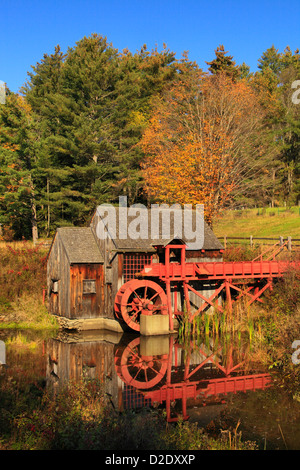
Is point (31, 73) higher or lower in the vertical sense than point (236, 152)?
higher

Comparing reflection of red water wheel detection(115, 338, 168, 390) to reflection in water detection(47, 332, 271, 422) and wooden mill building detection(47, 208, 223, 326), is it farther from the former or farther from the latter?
wooden mill building detection(47, 208, 223, 326)

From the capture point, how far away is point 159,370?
16.6 metres

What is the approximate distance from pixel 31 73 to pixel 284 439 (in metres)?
52.8

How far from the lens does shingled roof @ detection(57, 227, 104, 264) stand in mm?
25016

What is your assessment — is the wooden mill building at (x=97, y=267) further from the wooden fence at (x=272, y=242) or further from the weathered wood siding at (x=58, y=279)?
the wooden fence at (x=272, y=242)

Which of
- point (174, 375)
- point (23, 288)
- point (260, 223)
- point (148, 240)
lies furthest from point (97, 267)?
point (260, 223)

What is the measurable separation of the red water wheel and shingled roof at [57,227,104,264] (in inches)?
102

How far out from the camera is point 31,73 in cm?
5516

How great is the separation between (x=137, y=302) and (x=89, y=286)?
2846mm

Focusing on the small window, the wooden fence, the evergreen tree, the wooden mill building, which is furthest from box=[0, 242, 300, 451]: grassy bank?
the evergreen tree

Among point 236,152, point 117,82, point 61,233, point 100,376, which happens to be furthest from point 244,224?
point 100,376

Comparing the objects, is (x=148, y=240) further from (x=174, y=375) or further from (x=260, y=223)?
(x=260, y=223)

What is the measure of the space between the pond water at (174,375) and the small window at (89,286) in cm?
253
